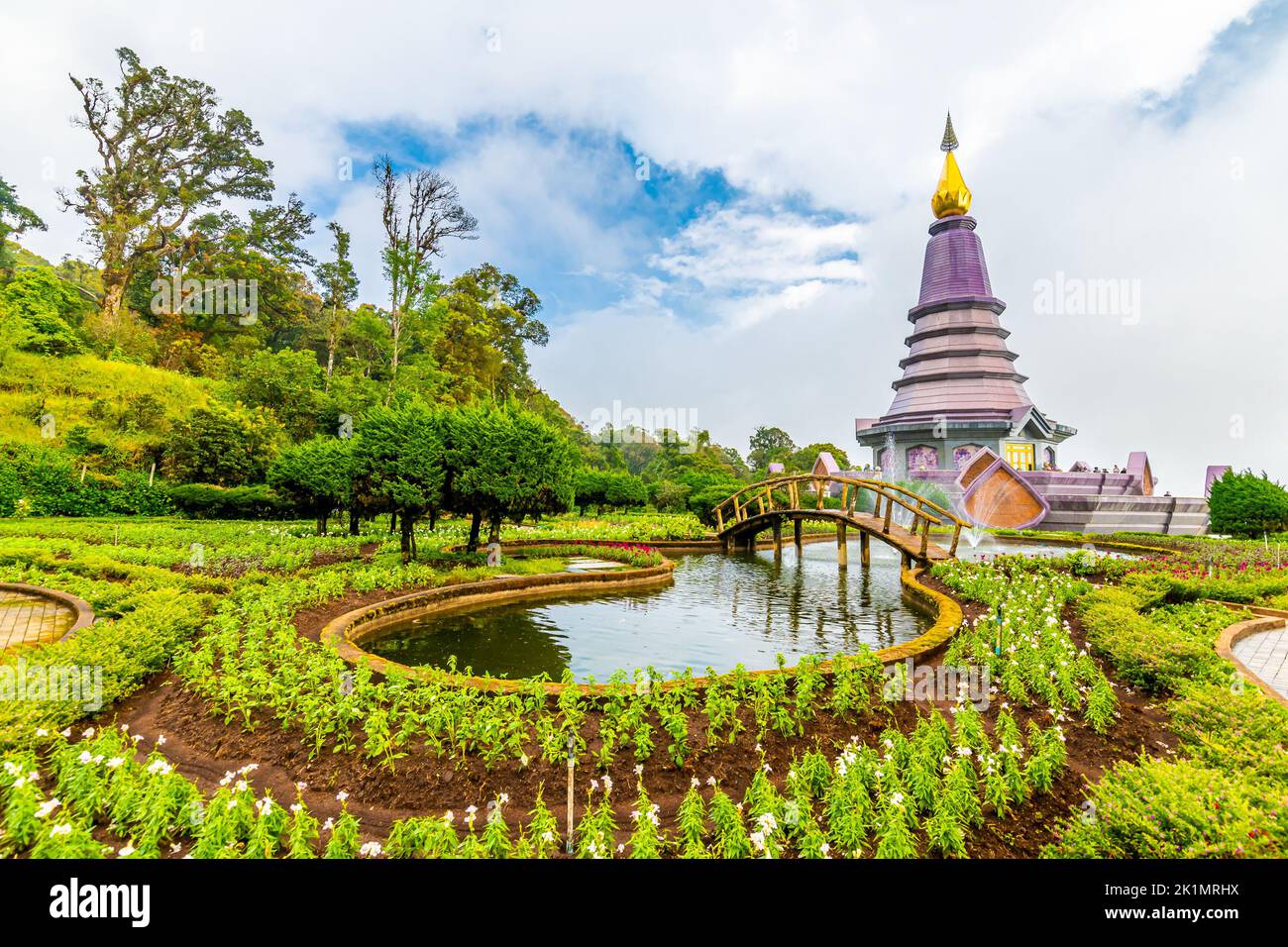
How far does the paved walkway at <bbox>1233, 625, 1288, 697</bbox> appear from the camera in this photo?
6.20 m

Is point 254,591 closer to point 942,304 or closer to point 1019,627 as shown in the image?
point 1019,627

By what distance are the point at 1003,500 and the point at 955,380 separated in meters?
14.4

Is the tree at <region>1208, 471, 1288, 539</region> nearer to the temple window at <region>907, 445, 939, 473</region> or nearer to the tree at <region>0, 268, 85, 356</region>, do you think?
the temple window at <region>907, 445, 939, 473</region>

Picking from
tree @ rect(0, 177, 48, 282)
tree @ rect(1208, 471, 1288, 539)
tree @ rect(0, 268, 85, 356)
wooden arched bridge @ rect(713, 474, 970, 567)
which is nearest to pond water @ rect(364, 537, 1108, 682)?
wooden arched bridge @ rect(713, 474, 970, 567)

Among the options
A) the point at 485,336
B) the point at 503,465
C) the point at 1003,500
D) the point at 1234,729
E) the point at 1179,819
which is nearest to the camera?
the point at 1179,819

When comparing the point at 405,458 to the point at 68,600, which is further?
the point at 405,458

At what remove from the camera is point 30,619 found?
8.45m

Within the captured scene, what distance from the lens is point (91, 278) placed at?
1853 inches

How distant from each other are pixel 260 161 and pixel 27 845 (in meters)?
51.7

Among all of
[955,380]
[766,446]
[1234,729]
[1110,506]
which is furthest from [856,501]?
[766,446]

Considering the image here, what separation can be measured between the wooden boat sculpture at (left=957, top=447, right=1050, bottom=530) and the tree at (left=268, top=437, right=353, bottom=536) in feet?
80.0

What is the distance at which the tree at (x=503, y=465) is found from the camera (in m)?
12.3

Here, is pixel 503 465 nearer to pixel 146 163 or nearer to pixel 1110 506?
pixel 1110 506
